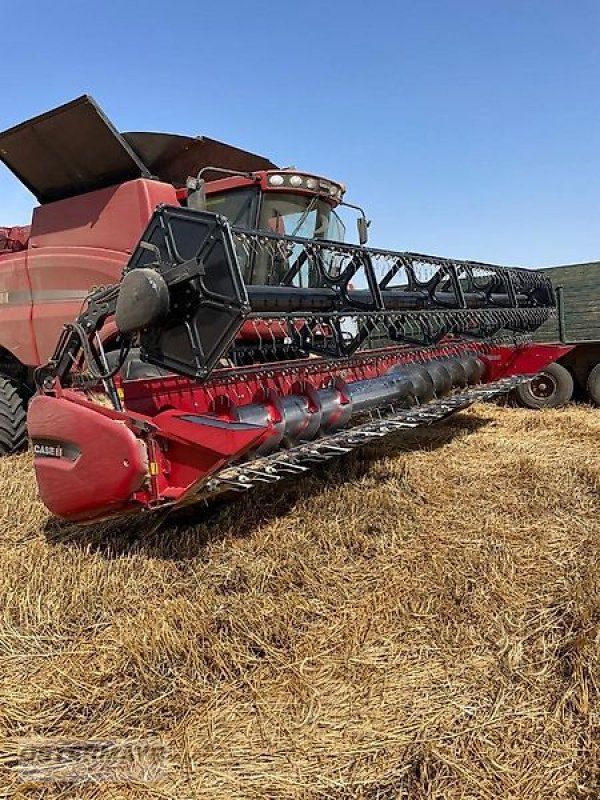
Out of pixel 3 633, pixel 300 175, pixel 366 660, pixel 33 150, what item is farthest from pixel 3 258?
pixel 366 660

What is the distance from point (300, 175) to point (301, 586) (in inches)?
119

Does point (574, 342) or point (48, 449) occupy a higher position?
point (574, 342)

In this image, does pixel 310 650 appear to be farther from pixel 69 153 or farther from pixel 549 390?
pixel 549 390

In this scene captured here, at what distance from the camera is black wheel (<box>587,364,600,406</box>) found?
725 centimetres

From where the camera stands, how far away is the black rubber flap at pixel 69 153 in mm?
4402

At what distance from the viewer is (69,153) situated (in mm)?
4660

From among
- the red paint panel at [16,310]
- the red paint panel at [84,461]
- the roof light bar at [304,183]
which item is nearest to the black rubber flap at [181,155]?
the roof light bar at [304,183]

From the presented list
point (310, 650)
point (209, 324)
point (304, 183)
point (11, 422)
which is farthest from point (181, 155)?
point (310, 650)

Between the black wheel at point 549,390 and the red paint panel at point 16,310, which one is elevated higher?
the red paint panel at point 16,310

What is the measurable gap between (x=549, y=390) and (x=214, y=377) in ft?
17.3

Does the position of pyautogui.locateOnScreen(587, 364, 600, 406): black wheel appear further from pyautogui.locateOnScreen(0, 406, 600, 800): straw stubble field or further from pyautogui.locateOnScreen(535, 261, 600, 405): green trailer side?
pyautogui.locateOnScreen(0, 406, 600, 800): straw stubble field

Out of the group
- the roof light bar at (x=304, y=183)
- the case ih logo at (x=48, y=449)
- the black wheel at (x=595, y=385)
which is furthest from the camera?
the black wheel at (x=595, y=385)

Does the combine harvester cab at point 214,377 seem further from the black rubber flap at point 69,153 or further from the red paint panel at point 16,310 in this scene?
the red paint panel at point 16,310

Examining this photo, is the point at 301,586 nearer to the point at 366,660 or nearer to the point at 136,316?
the point at 366,660
